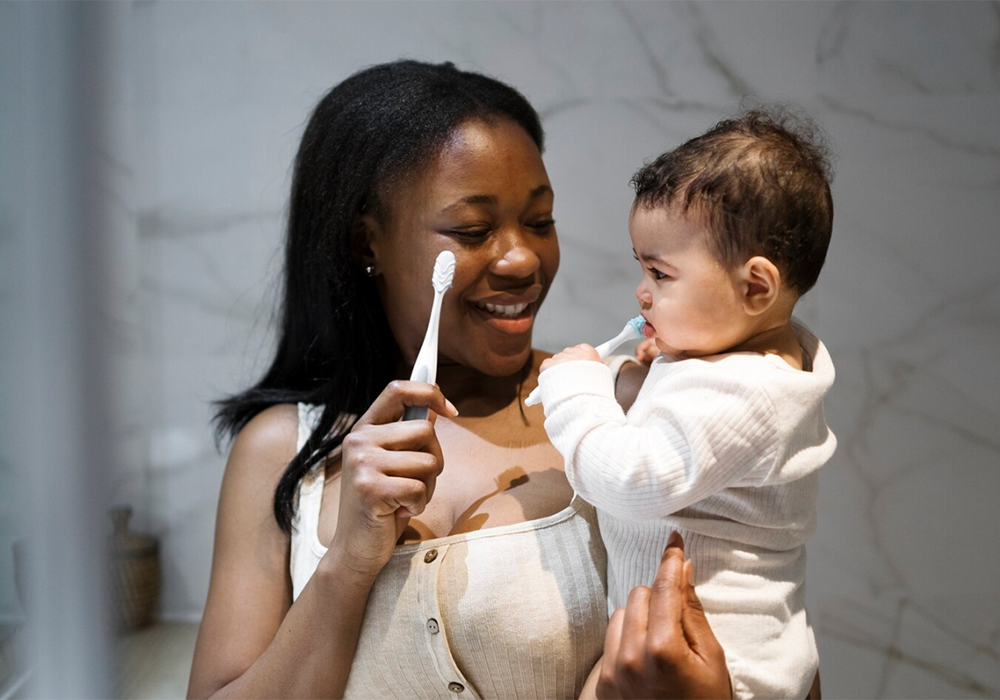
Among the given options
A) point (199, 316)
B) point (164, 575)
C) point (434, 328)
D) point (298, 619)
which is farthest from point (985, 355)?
point (164, 575)

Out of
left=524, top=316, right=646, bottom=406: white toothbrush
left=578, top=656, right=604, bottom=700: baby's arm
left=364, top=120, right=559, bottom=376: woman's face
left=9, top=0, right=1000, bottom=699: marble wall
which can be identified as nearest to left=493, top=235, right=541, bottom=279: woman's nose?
left=364, top=120, right=559, bottom=376: woman's face

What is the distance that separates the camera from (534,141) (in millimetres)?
932

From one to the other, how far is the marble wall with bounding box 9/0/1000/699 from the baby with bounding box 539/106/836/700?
0.51m

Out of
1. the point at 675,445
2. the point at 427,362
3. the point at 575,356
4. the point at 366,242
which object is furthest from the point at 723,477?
the point at 366,242

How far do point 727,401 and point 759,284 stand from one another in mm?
89

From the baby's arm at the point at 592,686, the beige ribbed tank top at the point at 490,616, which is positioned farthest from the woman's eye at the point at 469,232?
the baby's arm at the point at 592,686

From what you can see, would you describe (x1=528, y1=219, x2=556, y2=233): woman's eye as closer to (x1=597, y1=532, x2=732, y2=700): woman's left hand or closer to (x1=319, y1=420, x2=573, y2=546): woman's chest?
(x1=319, y1=420, x2=573, y2=546): woman's chest

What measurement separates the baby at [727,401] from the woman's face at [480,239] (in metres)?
0.13

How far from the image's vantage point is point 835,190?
3.98 ft

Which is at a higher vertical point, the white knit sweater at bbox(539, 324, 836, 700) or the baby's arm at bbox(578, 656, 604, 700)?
the white knit sweater at bbox(539, 324, 836, 700)

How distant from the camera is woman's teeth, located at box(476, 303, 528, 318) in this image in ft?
2.82

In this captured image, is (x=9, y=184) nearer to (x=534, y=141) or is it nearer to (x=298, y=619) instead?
(x=298, y=619)

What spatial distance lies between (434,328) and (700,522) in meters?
0.26

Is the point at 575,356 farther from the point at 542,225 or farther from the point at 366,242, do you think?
the point at 366,242
